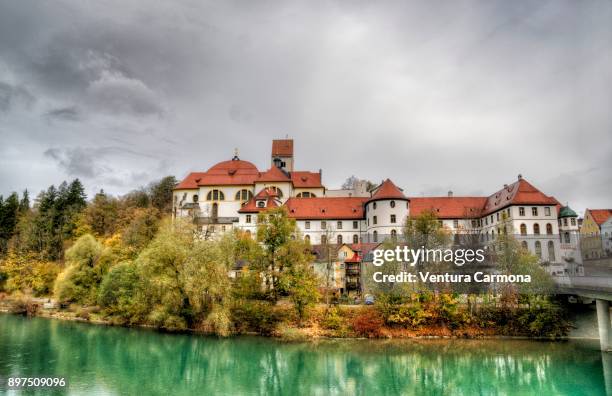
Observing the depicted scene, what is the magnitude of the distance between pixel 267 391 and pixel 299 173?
133 feet

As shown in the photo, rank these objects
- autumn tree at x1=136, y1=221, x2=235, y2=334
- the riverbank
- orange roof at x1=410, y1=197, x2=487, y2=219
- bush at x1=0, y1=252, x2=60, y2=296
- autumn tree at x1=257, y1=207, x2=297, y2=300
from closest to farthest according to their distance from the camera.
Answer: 1. autumn tree at x1=136, y1=221, x2=235, y2=334
2. the riverbank
3. autumn tree at x1=257, y1=207, x2=297, y2=300
4. bush at x1=0, y1=252, x2=60, y2=296
5. orange roof at x1=410, y1=197, x2=487, y2=219

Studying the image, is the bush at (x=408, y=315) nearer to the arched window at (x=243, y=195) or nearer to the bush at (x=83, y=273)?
the bush at (x=83, y=273)

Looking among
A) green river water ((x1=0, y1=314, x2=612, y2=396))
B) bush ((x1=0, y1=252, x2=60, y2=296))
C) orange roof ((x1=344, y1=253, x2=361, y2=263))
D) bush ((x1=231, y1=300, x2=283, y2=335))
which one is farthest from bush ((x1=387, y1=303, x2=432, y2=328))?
bush ((x1=0, y1=252, x2=60, y2=296))

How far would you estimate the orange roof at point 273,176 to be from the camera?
166ft

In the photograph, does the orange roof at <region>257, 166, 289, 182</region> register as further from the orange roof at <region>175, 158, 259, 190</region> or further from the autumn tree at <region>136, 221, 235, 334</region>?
the autumn tree at <region>136, 221, 235, 334</region>

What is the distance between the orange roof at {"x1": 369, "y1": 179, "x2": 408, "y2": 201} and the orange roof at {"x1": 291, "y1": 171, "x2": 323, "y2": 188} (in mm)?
11434

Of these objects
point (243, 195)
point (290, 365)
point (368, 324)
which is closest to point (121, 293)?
point (290, 365)

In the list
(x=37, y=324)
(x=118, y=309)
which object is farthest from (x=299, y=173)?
(x=37, y=324)

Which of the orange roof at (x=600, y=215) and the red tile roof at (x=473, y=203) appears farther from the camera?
the orange roof at (x=600, y=215)

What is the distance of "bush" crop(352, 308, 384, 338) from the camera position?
27.7m

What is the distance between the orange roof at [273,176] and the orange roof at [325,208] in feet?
14.0

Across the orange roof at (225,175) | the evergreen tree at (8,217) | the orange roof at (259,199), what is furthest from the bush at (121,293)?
the evergreen tree at (8,217)

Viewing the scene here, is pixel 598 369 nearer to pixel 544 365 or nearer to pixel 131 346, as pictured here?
pixel 544 365

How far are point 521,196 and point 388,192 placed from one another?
12.9 meters
